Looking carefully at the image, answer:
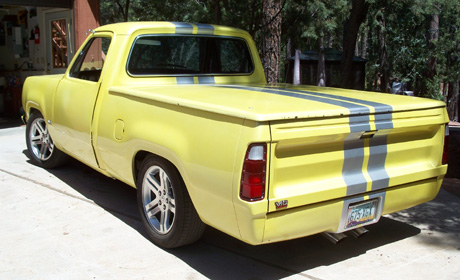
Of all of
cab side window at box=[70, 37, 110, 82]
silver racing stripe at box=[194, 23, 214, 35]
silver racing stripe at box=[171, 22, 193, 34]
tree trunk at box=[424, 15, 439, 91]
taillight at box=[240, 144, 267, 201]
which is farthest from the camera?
tree trunk at box=[424, 15, 439, 91]

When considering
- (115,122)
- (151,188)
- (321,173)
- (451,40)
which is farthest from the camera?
(451,40)

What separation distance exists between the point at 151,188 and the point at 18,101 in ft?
31.5

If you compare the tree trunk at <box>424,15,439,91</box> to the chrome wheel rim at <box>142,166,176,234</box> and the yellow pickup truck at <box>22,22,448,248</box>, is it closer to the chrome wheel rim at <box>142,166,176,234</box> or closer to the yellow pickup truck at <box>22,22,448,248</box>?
the yellow pickup truck at <box>22,22,448,248</box>

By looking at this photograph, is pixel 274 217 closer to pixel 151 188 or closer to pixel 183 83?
pixel 151 188

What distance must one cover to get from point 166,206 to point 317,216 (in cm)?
128

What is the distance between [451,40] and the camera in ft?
75.4

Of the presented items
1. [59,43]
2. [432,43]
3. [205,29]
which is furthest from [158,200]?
[432,43]

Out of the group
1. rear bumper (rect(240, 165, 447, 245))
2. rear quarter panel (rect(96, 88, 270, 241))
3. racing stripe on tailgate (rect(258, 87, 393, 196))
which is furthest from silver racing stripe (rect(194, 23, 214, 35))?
rear bumper (rect(240, 165, 447, 245))

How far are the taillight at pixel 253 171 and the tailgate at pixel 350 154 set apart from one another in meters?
0.08

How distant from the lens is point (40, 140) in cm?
678

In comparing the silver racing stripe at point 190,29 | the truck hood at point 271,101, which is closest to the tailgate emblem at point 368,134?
the truck hood at point 271,101

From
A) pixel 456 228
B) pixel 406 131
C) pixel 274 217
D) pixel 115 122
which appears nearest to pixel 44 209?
pixel 115 122

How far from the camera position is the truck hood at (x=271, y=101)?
133 inches

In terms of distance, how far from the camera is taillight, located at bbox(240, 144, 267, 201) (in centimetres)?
323
